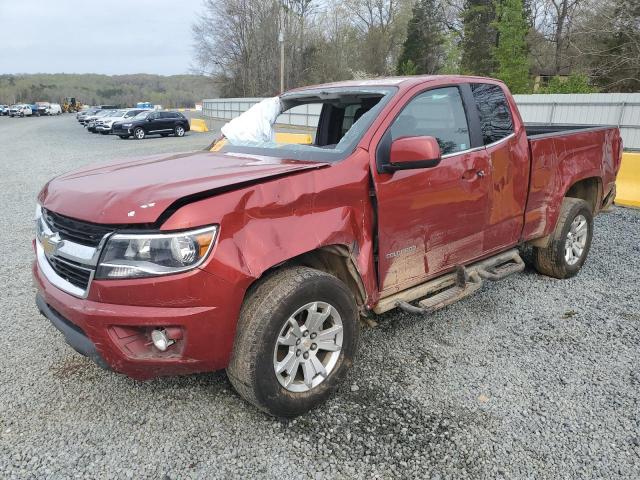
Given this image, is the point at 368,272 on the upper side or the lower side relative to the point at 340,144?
lower

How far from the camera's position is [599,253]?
18.8ft

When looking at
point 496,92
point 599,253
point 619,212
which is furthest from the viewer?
point 619,212

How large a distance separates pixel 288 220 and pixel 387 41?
52.4 metres

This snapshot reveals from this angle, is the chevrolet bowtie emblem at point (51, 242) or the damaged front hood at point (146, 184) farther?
the chevrolet bowtie emblem at point (51, 242)

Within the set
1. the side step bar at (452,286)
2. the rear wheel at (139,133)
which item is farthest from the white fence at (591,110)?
the rear wheel at (139,133)

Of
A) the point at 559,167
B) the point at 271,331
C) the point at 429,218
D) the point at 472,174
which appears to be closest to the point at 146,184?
the point at 271,331

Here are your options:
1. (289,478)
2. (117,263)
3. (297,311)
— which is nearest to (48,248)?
(117,263)

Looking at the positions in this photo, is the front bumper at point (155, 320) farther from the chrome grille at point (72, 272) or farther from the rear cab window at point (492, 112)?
the rear cab window at point (492, 112)

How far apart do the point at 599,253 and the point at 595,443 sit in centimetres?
380

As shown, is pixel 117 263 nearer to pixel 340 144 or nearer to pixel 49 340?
pixel 340 144

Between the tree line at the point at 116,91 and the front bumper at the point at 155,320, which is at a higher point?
the tree line at the point at 116,91

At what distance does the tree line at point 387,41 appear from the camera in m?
30.8

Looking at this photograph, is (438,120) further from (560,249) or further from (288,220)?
(560,249)

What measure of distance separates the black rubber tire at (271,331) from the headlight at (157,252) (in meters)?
0.42
